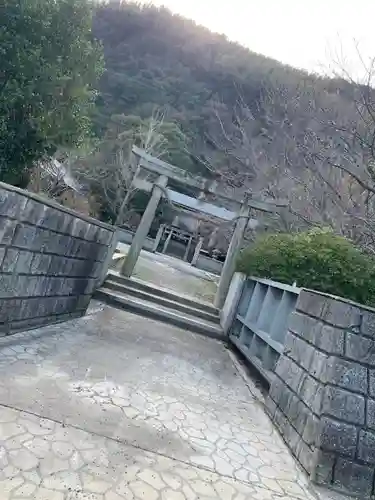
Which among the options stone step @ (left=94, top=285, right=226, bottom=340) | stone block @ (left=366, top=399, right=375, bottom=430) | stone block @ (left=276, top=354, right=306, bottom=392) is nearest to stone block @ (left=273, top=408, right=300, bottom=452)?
stone block @ (left=276, top=354, right=306, bottom=392)

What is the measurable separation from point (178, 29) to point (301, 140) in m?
29.6

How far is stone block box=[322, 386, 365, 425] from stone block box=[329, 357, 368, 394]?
0.15ft

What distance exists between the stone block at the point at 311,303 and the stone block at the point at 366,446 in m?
0.89

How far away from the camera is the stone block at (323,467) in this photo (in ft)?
8.45

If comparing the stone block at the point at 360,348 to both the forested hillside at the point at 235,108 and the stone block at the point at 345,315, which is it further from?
the forested hillside at the point at 235,108

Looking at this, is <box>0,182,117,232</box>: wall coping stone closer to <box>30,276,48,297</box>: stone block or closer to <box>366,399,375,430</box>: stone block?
<box>30,276,48,297</box>: stone block

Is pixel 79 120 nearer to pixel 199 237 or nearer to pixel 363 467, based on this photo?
pixel 363 467

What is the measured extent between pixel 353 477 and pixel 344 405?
1.52ft

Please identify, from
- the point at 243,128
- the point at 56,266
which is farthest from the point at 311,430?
the point at 243,128

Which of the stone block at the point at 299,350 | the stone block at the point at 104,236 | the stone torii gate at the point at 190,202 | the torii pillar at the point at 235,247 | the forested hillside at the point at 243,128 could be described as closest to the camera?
the stone block at the point at 299,350

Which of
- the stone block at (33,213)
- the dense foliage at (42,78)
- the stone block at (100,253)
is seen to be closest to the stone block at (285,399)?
the stone block at (33,213)

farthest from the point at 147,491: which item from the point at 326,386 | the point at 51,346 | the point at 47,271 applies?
the point at 47,271

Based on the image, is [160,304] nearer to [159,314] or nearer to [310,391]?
A: [159,314]

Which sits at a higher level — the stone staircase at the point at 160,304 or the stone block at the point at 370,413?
the stone block at the point at 370,413
